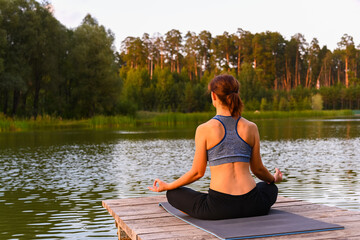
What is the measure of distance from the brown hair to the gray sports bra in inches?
3.5

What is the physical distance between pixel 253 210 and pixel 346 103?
76.0m

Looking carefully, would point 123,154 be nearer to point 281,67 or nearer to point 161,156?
point 161,156

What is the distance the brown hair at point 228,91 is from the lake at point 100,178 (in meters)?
2.40

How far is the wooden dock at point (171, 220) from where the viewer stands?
3.29 meters

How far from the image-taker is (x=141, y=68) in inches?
2753

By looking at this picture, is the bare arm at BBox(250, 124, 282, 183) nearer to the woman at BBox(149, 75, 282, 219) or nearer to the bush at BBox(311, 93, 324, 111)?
the woman at BBox(149, 75, 282, 219)

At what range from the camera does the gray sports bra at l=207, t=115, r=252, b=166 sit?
143 inches

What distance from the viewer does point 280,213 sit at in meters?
3.92

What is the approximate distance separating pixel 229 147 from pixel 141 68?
67075mm

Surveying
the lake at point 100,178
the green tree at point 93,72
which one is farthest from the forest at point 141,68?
the lake at point 100,178

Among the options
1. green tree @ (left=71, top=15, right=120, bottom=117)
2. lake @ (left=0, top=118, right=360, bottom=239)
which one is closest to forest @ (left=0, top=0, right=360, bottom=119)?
green tree @ (left=71, top=15, right=120, bottom=117)

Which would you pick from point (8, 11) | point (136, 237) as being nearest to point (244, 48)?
point (8, 11)

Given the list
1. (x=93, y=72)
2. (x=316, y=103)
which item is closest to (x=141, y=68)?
(x=316, y=103)

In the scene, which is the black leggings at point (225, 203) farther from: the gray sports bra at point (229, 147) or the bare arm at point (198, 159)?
the gray sports bra at point (229, 147)
